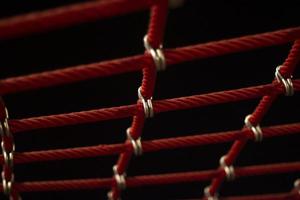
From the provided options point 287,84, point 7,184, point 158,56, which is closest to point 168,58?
point 158,56

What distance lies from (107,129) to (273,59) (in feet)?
1.69

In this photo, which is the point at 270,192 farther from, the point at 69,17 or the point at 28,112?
the point at 69,17

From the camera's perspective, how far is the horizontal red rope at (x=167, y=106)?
0.62 m

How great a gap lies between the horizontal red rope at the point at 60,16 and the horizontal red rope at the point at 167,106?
0.79ft

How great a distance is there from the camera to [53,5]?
2.34 ft

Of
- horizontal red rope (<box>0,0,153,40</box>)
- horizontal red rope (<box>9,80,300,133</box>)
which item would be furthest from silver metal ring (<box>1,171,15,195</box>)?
horizontal red rope (<box>0,0,153,40</box>)

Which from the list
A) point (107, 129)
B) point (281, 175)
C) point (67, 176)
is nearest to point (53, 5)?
point (107, 129)

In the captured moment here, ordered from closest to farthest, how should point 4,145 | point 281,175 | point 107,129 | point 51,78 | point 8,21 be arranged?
1. point 8,21
2. point 51,78
3. point 4,145
4. point 107,129
5. point 281,175

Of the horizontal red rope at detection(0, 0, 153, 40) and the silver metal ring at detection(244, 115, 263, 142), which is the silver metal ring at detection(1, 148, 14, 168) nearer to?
the horizontal red rope at detection(0, 0, 153, 40)

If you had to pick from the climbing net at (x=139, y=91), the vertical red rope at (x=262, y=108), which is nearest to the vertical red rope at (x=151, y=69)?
the climbing net at (x=139, y=91)

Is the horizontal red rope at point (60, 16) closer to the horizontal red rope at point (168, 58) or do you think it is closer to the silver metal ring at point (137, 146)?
the horizontal red rope at point (168, 58)

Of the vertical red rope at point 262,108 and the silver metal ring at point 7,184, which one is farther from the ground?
the vertical red rope at point 262,108

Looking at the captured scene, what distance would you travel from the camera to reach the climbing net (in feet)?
1.38

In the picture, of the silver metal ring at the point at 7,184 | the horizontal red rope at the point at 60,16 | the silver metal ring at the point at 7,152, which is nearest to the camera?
the horizontal red rope at the point at 60,16
